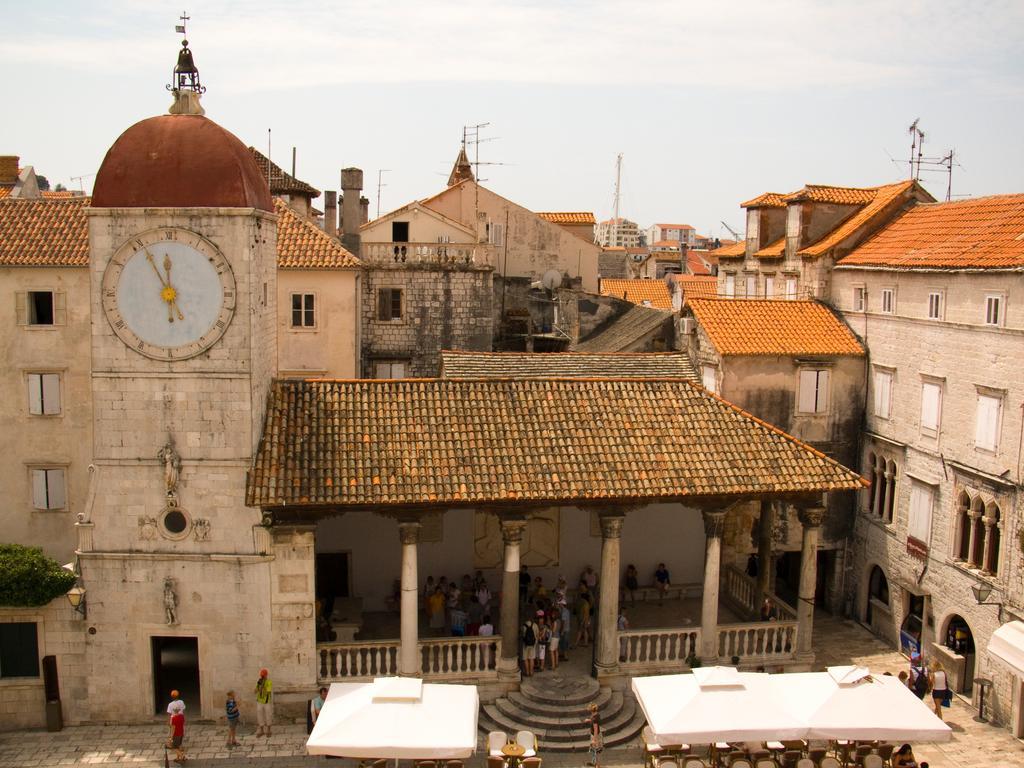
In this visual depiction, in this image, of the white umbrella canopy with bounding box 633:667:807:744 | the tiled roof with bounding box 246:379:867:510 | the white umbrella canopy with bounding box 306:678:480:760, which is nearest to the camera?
the white umbrella canopy with bounding box 306:678:480:760

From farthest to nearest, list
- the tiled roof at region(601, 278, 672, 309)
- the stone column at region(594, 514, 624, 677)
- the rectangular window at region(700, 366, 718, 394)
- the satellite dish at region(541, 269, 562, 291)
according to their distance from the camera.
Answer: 1. the tiled roof at region(601, 278, 672, 309)
2. the satellite dish at region(541, 269, 562, 291)
3. the rectangular window at region(700, 366, 718, 394)
4. the stone column at region(594, 514, 624, 677)

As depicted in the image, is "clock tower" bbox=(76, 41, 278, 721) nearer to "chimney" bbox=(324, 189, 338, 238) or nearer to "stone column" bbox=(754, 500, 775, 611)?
"stone column" bbox=(754, 500, 775, 611)

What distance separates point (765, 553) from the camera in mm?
25312

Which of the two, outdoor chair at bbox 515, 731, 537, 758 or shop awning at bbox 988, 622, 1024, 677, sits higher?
shop awning at bbox 988, 622, 1024, 677

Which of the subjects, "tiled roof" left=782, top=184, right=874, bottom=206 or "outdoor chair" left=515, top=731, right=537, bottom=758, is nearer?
"outdoor chair" left=515, top=731, right=537, bottom=758

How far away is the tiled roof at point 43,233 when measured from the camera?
2828 cm

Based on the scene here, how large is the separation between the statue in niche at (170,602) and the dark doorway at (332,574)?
5.36 m

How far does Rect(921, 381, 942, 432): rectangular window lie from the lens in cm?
2545

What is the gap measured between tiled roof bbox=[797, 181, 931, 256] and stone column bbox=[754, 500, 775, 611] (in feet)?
34.6

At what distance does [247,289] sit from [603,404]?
346 inches

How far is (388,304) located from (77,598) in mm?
20123

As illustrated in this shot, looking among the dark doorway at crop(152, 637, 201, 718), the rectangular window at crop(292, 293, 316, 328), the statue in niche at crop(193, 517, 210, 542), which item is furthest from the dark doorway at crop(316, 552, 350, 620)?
the rectangular window at crop(292, 293, 316, 328)

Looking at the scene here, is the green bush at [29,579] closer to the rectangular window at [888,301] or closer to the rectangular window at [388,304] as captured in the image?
the rectangular window at [388,304]

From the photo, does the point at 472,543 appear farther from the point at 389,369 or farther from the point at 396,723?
the point at 389,369
